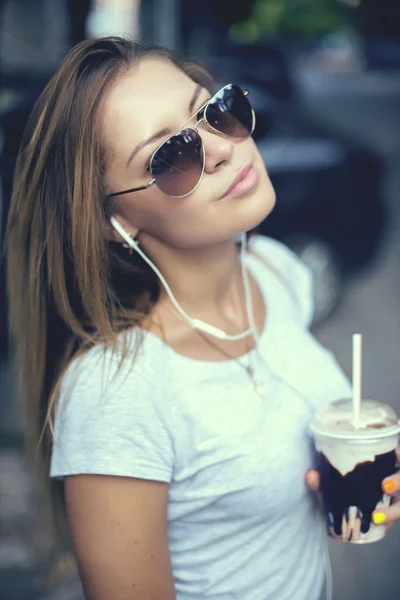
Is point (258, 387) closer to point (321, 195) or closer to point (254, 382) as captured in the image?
point (254, 382)

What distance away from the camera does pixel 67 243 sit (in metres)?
1.49

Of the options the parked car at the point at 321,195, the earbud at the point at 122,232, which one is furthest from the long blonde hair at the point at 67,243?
the parked car at the point at 321,195

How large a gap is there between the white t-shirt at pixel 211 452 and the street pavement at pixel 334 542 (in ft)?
3.51

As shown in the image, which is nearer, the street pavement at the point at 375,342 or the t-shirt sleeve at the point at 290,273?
the t-shirt sleeve at the point at 290,273

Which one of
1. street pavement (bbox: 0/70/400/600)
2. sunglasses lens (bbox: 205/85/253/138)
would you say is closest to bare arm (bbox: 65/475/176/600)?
sunglasses lens (bbox: 205/85/253/138)

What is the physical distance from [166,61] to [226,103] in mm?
158

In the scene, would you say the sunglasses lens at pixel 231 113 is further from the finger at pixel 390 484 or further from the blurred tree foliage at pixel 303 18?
the blurred tree foliage at pixel 303 18

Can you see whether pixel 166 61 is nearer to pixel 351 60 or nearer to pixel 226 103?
pixel 226 103

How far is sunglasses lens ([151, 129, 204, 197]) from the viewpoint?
139cm

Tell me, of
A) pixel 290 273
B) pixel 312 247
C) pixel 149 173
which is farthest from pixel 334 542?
pixel 312 247

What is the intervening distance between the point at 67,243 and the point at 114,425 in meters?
0.41

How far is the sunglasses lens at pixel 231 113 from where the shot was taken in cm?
147

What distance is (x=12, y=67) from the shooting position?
4684 mm

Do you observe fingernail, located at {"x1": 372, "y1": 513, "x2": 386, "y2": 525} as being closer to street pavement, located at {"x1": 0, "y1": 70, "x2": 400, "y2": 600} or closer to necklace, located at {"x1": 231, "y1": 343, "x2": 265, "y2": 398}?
necklace, located at {"x1": 231, "y1": 343, "x2": 265, "y2": 398}
